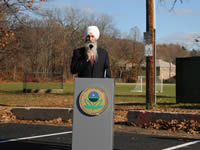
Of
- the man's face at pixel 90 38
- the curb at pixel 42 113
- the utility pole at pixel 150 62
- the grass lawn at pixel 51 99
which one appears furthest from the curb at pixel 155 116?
the grass lawn at pixel 51 99

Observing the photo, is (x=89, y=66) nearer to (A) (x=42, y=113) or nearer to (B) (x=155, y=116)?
(B) (x=155, y=116)

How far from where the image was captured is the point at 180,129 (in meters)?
8.16

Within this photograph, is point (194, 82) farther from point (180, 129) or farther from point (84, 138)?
point (84, 138)

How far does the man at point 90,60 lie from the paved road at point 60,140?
2.11m

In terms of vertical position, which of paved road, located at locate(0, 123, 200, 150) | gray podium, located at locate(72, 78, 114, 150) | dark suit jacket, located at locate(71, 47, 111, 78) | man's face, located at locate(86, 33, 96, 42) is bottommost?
paved road, located at locate(0, 123, 200, 150)

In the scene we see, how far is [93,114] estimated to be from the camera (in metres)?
4.10

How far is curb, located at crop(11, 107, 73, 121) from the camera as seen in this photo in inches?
372

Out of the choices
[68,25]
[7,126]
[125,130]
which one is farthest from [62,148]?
[68,25]

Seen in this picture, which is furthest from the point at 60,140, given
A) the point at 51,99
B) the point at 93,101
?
the point at 51,99

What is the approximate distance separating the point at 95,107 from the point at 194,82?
36.6ft

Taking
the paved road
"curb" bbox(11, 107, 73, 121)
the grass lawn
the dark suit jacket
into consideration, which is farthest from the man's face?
the grass lawn

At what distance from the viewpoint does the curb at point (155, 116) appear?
8.19m

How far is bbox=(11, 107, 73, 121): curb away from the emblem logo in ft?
17.6

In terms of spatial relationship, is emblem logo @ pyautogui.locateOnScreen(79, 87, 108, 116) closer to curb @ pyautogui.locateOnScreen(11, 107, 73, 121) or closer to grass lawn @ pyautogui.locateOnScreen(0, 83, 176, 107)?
curb @ pyautogui.locateOnScreen(11, 107, 73, 121)
